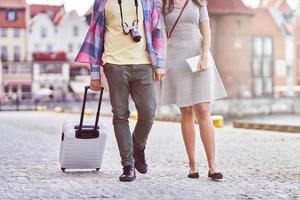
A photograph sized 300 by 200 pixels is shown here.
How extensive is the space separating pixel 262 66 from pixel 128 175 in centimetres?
7796

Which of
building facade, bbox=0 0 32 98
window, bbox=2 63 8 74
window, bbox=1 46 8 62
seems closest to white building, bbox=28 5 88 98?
building facade, bbox=0 0 32 98

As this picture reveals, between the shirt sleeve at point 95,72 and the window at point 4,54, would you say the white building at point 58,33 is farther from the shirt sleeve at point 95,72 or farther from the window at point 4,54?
the shirt sleeve at point 95,72

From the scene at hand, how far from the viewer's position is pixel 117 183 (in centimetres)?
519

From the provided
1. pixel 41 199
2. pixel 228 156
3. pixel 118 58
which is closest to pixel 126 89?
pixel 118 58

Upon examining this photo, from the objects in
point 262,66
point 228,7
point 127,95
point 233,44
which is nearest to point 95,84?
Answer: point 127,95

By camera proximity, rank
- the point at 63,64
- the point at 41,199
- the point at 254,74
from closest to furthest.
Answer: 1. the point at 41,199
2. the point at 63,64
3. the point at 254,74

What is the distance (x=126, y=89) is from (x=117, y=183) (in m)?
0.64

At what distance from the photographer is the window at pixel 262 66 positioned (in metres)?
81.0

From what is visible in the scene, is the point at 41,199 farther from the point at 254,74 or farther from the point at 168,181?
the point at 254,74

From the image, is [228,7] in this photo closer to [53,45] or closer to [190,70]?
[53,45]

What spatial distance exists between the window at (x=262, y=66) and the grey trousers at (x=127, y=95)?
75088 mm

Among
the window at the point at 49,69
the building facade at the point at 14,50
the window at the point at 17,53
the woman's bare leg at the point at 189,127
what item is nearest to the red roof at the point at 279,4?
the window at the point at 49,69

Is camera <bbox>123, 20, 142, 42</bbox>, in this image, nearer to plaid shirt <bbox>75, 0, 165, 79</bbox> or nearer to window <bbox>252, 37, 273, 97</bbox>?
plaid shirt <bbox>75, 0, 165, 79</bbox>

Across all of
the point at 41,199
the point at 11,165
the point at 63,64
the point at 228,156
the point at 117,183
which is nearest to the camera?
the point at 41,199
